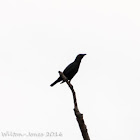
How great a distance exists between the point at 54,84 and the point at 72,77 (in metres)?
0.68

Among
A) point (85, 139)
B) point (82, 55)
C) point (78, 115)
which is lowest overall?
point (85, 139)

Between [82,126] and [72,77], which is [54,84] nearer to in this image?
[72,77]

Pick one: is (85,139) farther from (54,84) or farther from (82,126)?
(54,84)

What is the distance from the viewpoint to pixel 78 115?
130 inches

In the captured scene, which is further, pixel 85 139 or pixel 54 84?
pixel 54 84

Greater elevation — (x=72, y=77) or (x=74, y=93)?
(x=72, y=77)

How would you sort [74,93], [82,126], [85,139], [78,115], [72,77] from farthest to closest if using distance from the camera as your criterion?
1. [72,77]
2. [74,93]
3. [78,115]
4. [82,126]
5. [85,139]

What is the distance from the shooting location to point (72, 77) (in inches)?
407

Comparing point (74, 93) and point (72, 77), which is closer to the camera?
point (74, 93)

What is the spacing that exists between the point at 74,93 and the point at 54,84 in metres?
6.47

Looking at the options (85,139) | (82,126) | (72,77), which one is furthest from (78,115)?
(72,77)

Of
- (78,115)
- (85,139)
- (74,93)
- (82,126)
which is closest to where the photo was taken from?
(85,139)

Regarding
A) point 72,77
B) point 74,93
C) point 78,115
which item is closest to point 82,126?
point 78,115

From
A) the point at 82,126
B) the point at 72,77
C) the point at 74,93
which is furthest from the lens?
the point at 72,77
